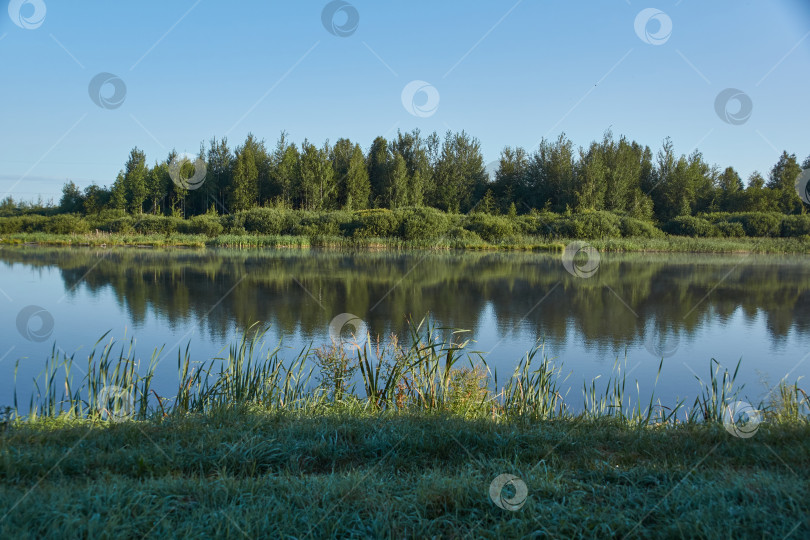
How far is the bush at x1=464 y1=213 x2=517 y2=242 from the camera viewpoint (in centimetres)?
3703

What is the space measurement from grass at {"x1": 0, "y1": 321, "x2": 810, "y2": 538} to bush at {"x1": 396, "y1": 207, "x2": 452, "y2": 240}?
3186 centimetres

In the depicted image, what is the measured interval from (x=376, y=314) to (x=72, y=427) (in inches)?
286

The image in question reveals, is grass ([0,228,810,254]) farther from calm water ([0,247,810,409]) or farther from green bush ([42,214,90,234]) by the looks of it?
calm water ([0,247,810,409])

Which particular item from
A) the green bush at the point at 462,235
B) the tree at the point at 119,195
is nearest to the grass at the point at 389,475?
the green bush at the point at 462,235

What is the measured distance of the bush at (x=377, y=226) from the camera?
36138mm

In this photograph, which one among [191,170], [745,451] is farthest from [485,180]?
[745,451]

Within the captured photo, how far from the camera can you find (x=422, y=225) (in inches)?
1411

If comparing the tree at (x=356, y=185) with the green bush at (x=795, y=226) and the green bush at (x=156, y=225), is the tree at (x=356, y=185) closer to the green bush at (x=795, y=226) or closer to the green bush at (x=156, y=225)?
the green bush at (x=156, y=225)

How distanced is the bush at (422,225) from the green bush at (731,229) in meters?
19.3

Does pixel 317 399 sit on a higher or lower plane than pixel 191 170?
lower

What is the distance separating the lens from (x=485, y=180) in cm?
5069

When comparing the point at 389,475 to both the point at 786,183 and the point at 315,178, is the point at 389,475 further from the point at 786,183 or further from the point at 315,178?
the point at 786,183

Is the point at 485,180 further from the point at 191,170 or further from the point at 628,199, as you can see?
the point at 191,170

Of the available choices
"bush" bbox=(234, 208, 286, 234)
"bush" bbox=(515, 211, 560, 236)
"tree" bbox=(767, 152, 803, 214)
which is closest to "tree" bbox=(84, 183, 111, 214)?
"bush" bbox=(234, 208, 286, 234)
